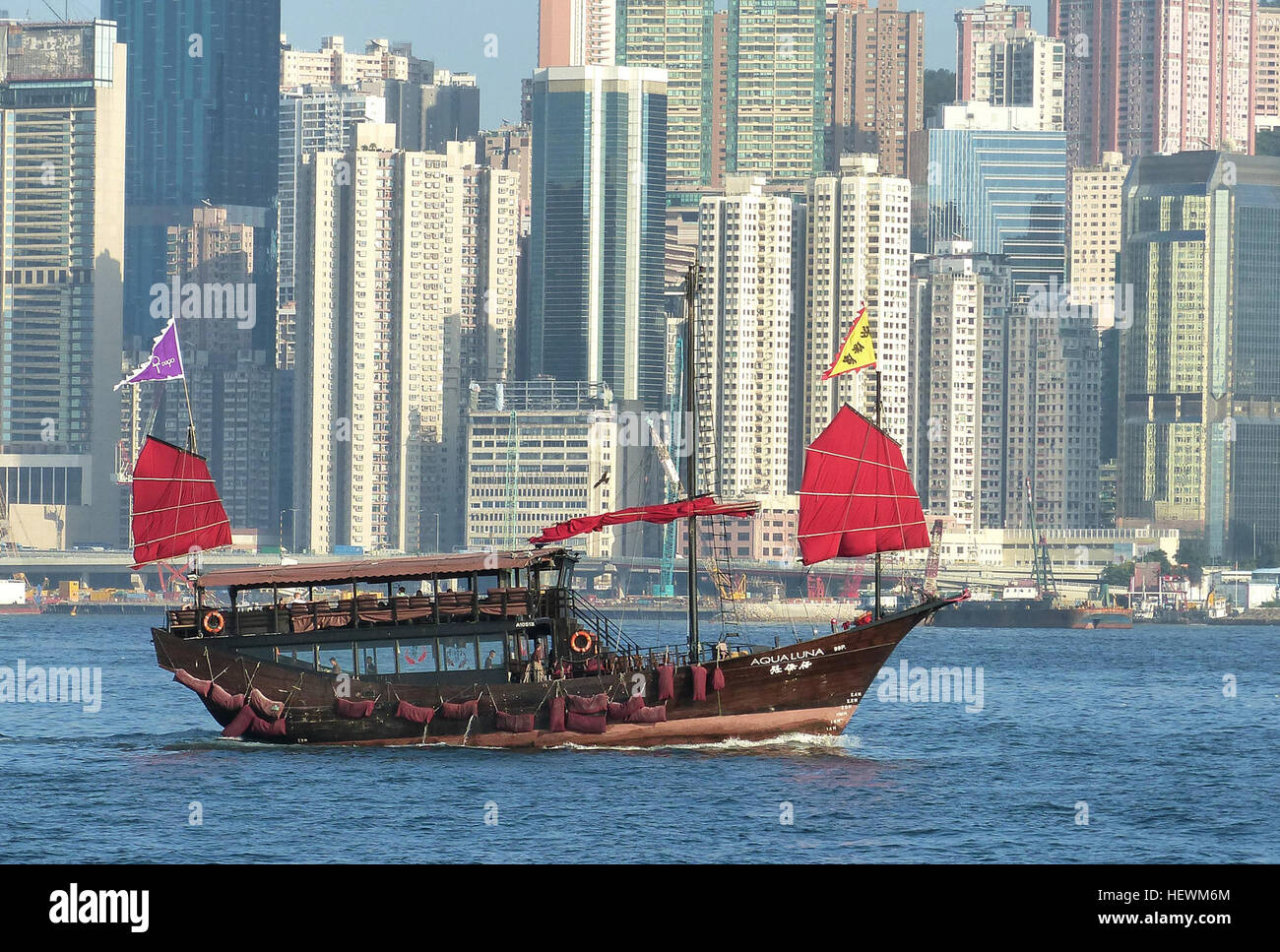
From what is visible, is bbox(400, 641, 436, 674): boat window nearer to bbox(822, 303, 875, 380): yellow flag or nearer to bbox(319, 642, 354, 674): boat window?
bbox(319, 642, 354, 674): boat window

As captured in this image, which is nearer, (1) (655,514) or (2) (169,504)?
(1) (655,514)

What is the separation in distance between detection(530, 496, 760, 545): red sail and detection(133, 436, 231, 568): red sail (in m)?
9.72

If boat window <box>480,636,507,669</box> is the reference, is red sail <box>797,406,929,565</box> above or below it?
above

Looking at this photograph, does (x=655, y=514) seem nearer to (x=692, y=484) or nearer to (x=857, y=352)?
(x=692, y=484)

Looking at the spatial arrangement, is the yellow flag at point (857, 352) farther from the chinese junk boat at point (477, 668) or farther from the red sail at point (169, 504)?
the red sail at point (169, 504)

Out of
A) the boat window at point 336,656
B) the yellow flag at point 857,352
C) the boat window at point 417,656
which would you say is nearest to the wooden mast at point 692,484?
the yellow flag at point 857,352

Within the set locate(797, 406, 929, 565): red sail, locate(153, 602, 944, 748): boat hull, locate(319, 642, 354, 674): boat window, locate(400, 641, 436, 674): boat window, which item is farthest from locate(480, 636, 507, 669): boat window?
locate(797, 406, 929, 565): red sail

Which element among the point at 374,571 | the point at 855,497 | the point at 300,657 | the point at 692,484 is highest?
the point at 692,484

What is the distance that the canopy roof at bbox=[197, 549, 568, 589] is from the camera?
54094 mm

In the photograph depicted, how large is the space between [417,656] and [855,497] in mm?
12653

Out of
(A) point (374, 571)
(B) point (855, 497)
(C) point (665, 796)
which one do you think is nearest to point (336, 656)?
(A) point (374, 571)

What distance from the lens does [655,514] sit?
5878 centimetres

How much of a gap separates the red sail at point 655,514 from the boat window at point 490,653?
3439mm
